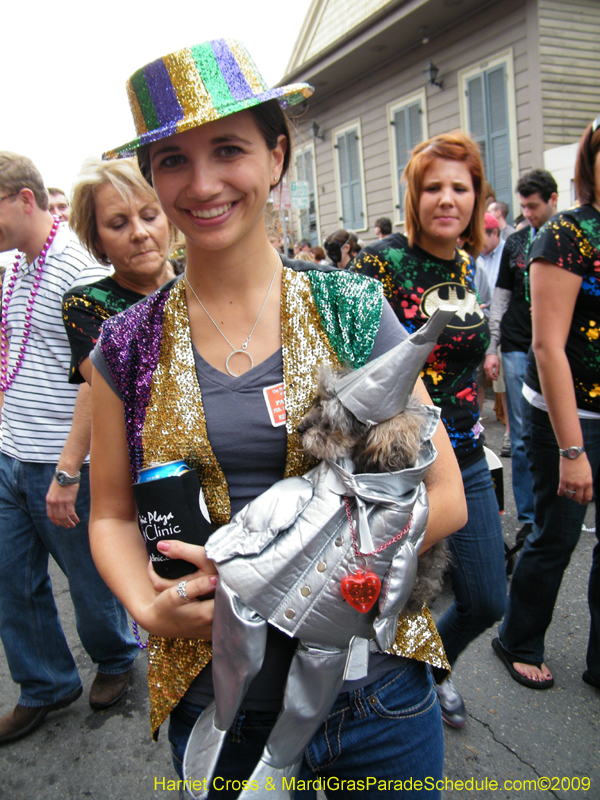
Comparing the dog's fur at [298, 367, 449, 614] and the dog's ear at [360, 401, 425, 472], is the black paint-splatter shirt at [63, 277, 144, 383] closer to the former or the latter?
the dog's fur at [298, 367, 449, 614]

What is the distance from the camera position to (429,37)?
32.6 feet

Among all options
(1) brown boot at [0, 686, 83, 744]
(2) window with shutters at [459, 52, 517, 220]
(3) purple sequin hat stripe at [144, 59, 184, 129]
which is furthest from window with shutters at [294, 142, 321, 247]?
(3) purple sequin hat stripe at [144, 59, 184, 129]

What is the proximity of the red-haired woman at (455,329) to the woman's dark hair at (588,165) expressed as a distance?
43 cm

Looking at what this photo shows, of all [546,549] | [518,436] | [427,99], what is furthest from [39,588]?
[427,99]

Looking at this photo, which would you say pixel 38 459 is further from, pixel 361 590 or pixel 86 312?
pixel 361 590

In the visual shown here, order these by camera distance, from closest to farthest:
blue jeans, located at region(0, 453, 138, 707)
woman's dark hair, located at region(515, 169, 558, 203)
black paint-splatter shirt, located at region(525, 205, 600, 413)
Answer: black paint-splatter shirt, located at region(525, 205, 600, 413), blue jeans, located at region(0, 453, 138, 707), woman's dark hair, located at region(515, 169, 558, 203)

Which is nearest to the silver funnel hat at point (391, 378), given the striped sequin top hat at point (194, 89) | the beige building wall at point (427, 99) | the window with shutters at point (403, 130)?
the striped sequin top hat at point (194, 89)

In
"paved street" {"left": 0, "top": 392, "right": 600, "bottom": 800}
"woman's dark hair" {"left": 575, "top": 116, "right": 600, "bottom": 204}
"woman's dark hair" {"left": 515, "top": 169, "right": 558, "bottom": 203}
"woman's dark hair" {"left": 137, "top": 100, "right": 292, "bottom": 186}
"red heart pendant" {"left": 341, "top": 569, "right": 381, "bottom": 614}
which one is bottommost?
"paved street" {"left": 0, "top": 392, "right": 600, "bottom": 800}

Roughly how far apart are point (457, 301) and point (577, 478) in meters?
0.89

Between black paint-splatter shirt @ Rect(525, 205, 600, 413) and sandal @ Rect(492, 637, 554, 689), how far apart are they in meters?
1.34

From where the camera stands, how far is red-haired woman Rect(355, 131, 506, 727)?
2.35 m

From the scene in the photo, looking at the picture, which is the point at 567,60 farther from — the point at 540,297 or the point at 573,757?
the point at 573,757

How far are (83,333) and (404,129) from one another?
34.2ft

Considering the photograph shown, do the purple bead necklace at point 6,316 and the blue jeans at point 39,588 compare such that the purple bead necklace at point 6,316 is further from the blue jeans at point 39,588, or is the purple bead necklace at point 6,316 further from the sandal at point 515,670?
the sandal at point 515,670
